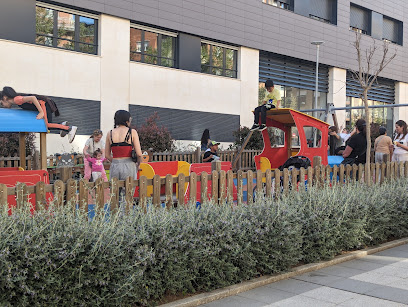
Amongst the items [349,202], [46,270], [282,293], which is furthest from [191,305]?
[349,202]

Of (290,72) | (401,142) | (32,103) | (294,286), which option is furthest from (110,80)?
(294,286)

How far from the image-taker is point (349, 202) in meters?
7.21

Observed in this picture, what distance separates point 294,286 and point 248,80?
867 inches

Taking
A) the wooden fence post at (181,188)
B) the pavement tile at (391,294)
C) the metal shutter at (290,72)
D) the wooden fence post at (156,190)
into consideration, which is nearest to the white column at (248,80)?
the metal shutter at (290,72)

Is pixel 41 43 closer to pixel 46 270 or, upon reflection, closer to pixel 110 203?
pixel 110 203

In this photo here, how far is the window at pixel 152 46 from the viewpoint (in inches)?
859

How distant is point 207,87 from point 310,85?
9.80m

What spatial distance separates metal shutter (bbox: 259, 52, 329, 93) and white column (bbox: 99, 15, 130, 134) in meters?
9.47

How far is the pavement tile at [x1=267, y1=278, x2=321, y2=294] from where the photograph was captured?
17.7ft

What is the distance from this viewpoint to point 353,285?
18.2 ft

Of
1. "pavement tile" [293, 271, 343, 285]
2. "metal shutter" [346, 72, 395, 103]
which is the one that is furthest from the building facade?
"pavement tile" [293, 271, 343, 285]

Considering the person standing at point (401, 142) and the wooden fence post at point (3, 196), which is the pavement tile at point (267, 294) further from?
the person standing at point (401, 142)

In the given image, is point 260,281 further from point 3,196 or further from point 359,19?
point 359,19

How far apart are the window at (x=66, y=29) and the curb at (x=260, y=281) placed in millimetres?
15469
